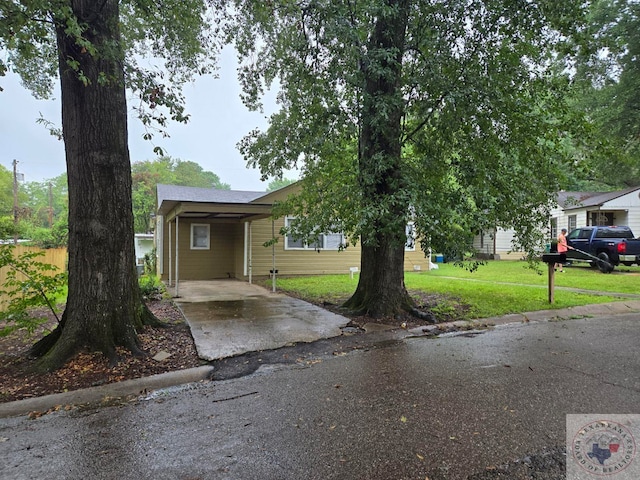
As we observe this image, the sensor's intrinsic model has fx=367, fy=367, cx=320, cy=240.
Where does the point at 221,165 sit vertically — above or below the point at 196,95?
above

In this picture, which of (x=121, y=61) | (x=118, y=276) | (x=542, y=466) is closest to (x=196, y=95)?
(x=121, y=61)

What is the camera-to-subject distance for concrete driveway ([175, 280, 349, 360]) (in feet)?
17.0

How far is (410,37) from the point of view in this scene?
6.66 m

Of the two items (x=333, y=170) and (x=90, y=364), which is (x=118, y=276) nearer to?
(x=90, y=364)

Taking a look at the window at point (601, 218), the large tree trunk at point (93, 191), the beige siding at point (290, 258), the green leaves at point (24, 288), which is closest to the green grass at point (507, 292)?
the beige siding at point (290, 258)

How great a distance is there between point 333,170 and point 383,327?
11.5 ft

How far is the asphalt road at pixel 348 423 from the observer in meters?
2.31

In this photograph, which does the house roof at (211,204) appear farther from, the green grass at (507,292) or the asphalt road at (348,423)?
the asphalt road at (348,423)

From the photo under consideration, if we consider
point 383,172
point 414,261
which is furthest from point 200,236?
point 383,172

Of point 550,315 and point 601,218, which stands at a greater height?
point 601,218

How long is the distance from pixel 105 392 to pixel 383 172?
202 inches

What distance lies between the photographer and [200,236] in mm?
14594

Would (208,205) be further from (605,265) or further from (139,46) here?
(605,265)

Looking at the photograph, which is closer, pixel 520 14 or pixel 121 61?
pixel 121 61
